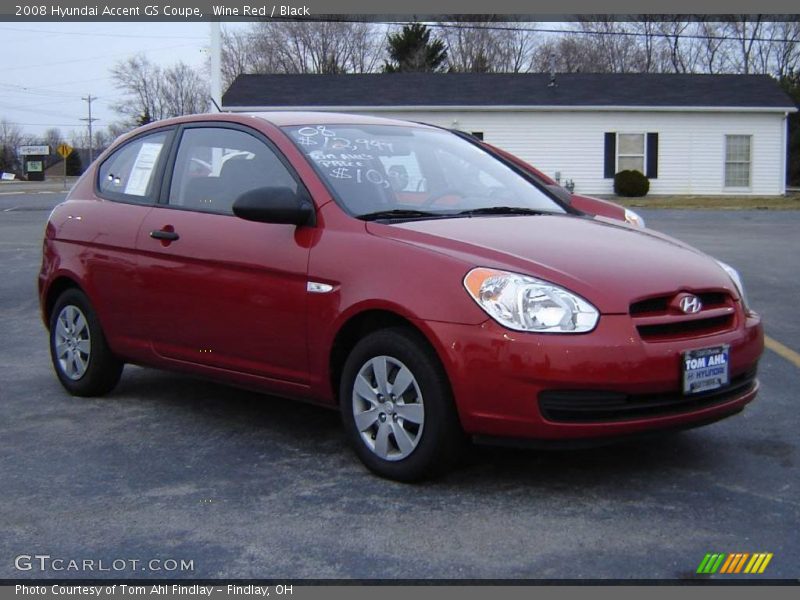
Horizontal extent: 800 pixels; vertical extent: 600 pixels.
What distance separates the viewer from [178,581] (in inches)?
132

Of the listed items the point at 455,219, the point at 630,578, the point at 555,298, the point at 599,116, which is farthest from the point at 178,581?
the point at 599,116

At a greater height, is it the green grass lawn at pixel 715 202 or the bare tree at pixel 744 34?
the bare tree at pixel 744 34

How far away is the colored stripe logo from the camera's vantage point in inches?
133

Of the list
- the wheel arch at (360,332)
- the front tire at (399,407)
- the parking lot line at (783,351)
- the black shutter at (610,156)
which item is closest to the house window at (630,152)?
the black shutter at (610,156)

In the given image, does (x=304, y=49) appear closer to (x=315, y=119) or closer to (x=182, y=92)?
(x=182, y=92)

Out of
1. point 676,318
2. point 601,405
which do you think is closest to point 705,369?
point 676,318

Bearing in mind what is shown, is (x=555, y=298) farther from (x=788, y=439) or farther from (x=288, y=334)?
(x=788, y=439)

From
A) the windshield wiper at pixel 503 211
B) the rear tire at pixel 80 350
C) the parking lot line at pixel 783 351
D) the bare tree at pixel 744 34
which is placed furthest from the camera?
the bare tree at pixel 744 34

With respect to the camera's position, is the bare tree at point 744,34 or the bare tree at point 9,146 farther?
the bare tree at point 9,146

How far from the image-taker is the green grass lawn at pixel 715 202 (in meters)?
26.8

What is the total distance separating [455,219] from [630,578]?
6.54 feet

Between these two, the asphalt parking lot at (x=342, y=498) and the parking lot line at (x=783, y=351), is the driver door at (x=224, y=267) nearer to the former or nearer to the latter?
the asphalt parking lot at (x=342, y=498)

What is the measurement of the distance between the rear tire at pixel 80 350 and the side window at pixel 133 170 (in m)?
0.67

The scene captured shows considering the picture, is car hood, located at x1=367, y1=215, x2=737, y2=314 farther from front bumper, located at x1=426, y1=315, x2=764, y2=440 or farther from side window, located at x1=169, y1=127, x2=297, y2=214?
side window, located at x1=169, y1=127, x2=297, y2=214
